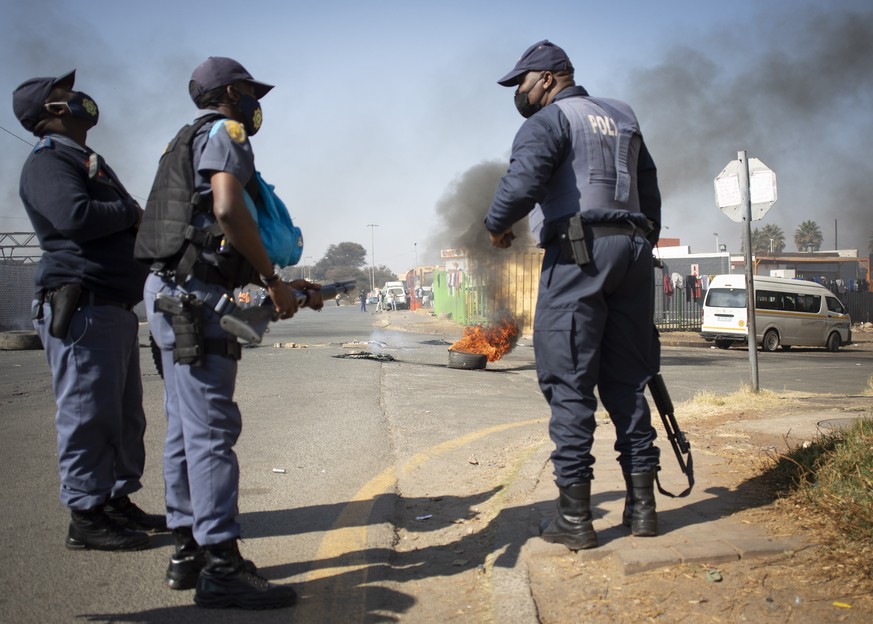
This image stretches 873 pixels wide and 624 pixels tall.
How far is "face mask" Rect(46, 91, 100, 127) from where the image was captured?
348 centimetres

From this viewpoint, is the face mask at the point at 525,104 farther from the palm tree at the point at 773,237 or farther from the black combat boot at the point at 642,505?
the palm tree at the point at 773,237

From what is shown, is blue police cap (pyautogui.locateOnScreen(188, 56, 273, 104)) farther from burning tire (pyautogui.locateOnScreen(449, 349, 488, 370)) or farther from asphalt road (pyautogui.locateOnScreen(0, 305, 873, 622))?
burning tire (pyautogui.locateOnScreen(449, 349, 488, 370))

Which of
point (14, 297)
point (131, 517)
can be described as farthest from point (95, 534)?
point (14, 297)

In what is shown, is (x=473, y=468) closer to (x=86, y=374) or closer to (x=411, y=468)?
(x=411, y=468)

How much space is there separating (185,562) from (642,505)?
181cm

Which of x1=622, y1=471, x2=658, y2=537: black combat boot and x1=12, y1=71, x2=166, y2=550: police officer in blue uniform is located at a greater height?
x1=12, y1=71, x2=166, y2=550: police officer in blue uniform

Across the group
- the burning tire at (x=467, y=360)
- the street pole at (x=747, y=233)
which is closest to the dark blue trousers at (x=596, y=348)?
the street pole at (x=747, y=233)

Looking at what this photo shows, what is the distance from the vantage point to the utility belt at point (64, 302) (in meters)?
3.25

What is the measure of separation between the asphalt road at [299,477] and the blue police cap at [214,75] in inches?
75.7

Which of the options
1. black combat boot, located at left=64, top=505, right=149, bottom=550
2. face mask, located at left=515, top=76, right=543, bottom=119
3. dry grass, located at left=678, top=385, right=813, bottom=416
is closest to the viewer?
black combat boot, located at left=64, top=505, right=149, bottom=550

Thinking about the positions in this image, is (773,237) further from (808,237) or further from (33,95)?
(33,95)

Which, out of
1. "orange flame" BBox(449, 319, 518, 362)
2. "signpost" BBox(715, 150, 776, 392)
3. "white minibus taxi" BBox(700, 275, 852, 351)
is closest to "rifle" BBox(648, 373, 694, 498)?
"signpost" BBox(715, 150, 776, 392)

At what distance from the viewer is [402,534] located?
364 centimetres

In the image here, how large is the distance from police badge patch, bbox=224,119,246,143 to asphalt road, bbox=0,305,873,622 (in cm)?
169
